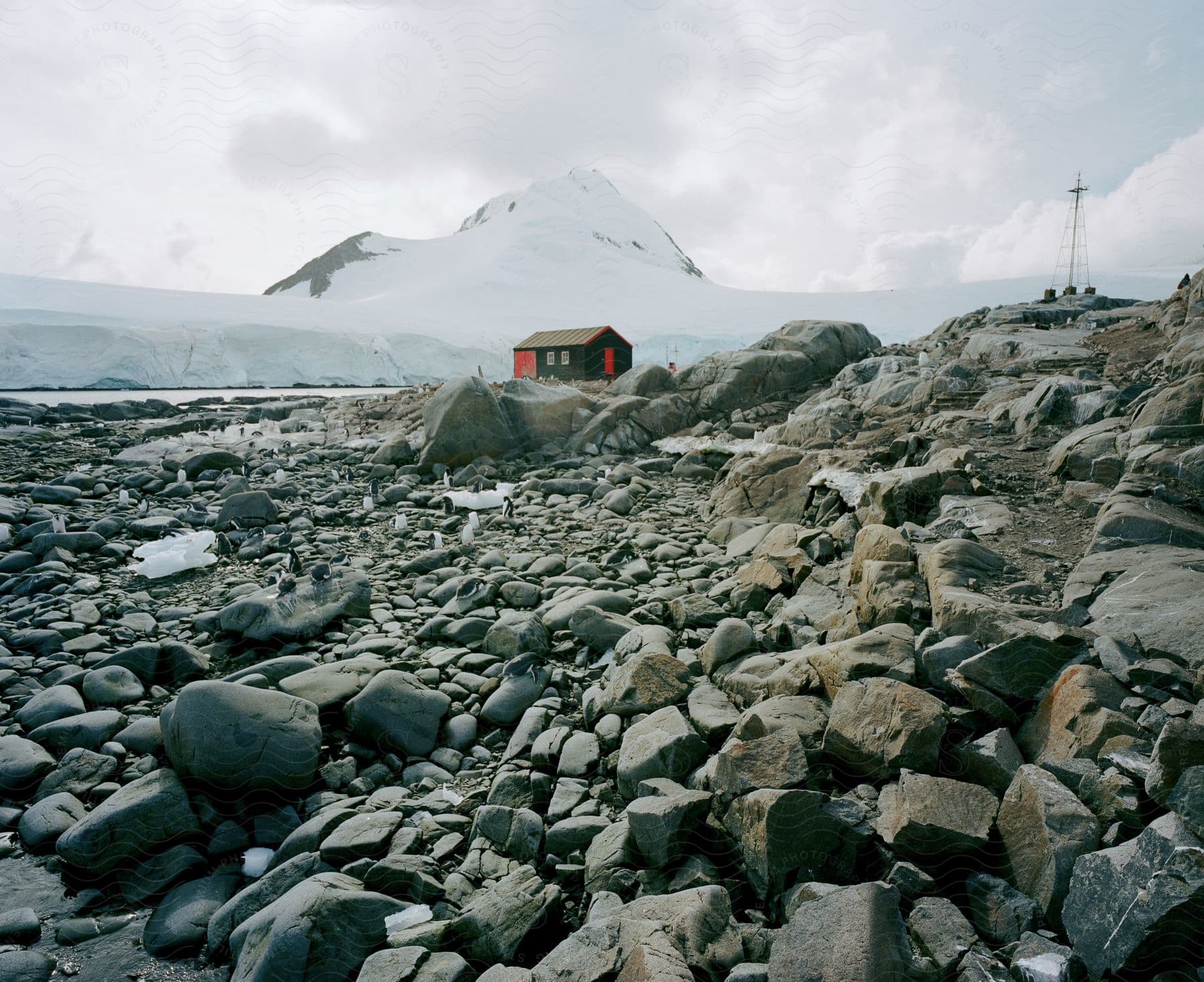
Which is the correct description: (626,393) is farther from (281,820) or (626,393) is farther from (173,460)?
(281,820)

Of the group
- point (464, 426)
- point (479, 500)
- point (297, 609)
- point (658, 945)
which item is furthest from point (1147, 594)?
point (464, 426)

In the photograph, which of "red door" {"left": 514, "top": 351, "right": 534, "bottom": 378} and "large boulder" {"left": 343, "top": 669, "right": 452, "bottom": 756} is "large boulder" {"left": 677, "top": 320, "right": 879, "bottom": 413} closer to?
"large boulder" {"left": 343, "top": 669, "right": 452, "bottom": 756}

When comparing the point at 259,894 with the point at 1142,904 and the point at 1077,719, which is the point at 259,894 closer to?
the point at 1142,904

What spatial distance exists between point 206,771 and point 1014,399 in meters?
9.26

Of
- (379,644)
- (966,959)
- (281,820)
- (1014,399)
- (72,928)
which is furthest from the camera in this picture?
(1014,399)

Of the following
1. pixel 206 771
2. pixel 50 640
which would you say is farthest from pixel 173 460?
pixel 206 771

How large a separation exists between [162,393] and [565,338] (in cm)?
2781

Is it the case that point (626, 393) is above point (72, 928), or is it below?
above

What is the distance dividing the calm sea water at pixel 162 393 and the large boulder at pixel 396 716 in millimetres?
25346

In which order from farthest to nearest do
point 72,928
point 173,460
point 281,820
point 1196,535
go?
point 173,460
point 1196,535
point 281,820
point 72,928

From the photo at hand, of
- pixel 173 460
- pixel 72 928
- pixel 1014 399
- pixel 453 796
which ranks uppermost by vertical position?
pixel 1014 399

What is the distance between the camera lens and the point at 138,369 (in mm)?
39062

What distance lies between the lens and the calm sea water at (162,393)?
99.6 ft

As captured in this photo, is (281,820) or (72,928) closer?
(72,928)
